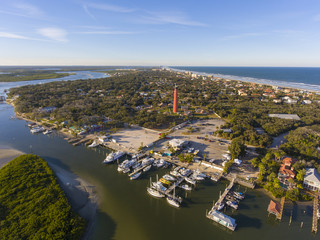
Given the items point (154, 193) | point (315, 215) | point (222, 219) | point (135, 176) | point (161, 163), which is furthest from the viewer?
point (161, 163)

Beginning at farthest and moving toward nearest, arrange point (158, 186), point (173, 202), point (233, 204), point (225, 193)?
point (158, 186) → point (225, 193) → point (173, 202) → point (233, 204)

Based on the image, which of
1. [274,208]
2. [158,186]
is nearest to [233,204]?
[274,208]

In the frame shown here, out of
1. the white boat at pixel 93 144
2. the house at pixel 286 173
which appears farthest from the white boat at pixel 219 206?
the white boat at pixel 93 144

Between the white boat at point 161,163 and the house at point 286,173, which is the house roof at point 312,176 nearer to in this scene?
the house at point 286,173

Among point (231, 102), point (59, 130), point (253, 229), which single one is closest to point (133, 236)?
point (253, 229)

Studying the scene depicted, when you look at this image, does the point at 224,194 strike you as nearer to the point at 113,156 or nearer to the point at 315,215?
the point at 315,215

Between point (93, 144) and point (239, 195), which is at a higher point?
point (93, 144)

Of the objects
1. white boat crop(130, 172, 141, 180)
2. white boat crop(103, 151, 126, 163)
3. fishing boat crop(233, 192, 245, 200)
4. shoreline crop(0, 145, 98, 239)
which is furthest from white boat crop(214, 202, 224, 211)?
white boat crop(103, 151, 126, 163)
